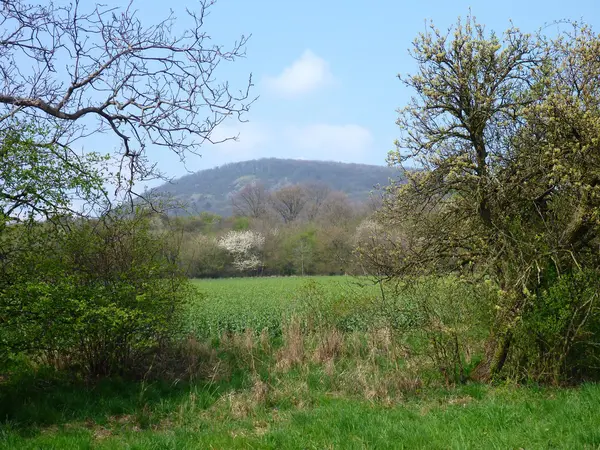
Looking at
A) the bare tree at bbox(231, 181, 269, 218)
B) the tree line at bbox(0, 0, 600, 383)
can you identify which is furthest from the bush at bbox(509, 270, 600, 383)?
the bare tree at bbox(231, 181, 269, 218)

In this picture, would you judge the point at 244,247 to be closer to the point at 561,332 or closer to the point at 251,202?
the point at 251,202

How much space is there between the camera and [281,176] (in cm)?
18138

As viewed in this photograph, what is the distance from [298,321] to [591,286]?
22.0 feet

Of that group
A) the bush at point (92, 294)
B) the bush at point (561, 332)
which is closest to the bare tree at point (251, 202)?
the bush at point (92, 294)

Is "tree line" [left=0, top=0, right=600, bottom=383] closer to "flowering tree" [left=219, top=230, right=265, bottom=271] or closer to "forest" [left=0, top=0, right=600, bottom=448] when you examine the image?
"forest" [left=0, top=0, right=600, bottom=448]

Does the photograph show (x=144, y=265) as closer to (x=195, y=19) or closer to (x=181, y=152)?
(x=181, y=152)

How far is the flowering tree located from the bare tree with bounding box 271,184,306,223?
19479 mm

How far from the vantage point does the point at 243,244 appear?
61781 millimetres

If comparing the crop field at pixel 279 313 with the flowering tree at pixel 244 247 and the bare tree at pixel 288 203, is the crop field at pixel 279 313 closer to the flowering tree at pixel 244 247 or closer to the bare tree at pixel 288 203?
the flowering tree at pixel 244 247

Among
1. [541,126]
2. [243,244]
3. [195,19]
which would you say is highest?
[195,19]

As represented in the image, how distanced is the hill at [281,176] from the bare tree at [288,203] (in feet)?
123

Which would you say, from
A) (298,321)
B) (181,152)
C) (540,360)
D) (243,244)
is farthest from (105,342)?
(243,244)

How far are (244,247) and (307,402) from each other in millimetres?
53747

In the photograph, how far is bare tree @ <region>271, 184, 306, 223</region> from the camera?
8456cm
